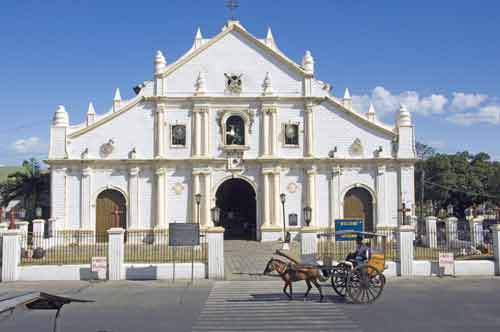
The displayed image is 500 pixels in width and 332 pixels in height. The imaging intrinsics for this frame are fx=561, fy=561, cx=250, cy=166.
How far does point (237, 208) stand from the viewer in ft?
121

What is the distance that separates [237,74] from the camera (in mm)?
34844

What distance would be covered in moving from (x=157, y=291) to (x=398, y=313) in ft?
25.0

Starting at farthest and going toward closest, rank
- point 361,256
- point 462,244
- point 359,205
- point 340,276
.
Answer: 1. point 359,205
2. point 462,244
3. point 361,256
4. point 340,276

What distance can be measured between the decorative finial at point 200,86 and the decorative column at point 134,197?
5.94 metres

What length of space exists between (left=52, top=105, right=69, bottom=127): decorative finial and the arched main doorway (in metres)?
10.3

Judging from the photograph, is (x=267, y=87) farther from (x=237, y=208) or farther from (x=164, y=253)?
(x=164, y=253)

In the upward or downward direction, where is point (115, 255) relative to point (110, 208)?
downward

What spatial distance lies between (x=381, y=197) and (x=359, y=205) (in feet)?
4.69

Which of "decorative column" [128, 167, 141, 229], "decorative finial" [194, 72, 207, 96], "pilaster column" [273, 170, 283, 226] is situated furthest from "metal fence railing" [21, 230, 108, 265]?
"decorative finial" [194, 72, 207, 96]

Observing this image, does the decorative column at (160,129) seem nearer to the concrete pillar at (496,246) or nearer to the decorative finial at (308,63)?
the decorative finial at (308,63)

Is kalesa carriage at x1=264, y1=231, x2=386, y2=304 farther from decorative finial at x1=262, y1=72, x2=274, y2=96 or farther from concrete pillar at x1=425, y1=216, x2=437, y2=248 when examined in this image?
decorative finial at x1=262, y1=72, x2=274, y2=96

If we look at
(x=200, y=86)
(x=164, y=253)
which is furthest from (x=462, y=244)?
(x=200, y=86)

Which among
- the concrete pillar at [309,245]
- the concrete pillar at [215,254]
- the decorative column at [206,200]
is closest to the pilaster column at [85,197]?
the decorative column at [206,200]

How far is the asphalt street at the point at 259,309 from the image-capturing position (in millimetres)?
12242
